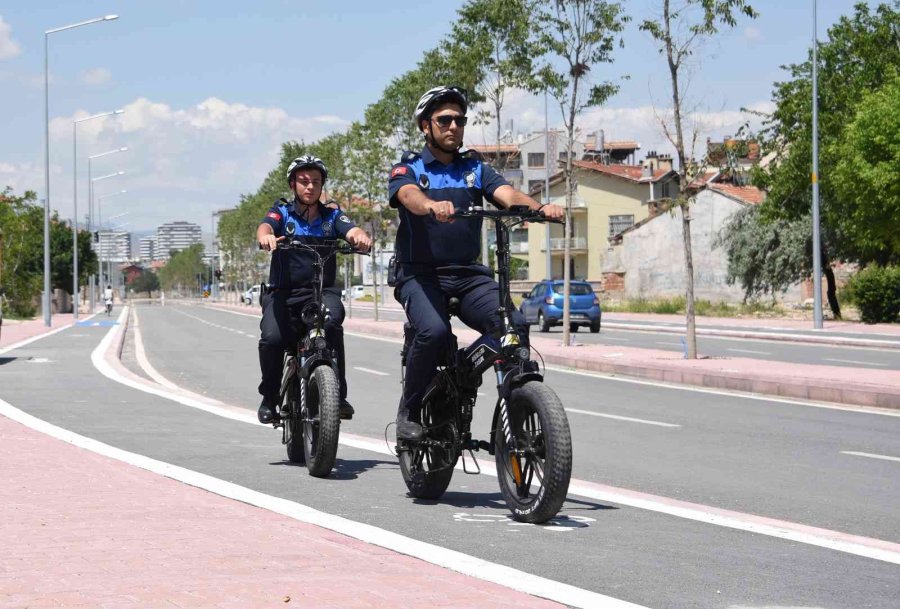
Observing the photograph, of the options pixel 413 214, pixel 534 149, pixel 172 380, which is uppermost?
pixel 534 149

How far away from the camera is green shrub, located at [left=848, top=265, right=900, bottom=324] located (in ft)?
121

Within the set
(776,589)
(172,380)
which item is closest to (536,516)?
(776,589)

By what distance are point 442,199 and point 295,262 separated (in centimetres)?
214

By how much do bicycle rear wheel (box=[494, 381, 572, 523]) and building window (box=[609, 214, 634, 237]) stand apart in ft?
279

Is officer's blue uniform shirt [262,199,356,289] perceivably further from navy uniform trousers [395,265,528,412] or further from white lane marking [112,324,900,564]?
navy uniform trousers [395,265,528,412]

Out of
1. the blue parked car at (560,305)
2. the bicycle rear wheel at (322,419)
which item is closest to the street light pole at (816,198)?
the blue parked car at (560,305)

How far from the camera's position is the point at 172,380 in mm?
18906

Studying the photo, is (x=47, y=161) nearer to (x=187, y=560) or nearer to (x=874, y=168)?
(x=874, y=168)

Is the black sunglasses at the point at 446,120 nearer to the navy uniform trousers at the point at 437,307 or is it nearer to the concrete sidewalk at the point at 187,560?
the navy uniform trousers at the point at 437,307

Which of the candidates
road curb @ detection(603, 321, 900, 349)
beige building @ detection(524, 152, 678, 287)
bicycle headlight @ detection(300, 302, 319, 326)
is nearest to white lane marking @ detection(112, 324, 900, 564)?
bicycle headlight @ detection(300, 302, 319, 326)

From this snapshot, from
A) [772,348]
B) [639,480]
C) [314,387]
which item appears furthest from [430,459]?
[772,348]

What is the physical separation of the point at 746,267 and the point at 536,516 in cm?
4604

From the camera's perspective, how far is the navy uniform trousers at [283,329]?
320 inches

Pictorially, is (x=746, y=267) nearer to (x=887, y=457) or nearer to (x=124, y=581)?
(x=887, y=457)
